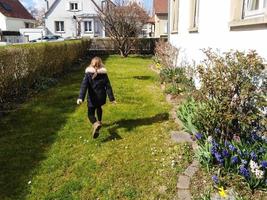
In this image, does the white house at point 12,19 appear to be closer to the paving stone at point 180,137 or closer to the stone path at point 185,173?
the paving stone at point 180,137

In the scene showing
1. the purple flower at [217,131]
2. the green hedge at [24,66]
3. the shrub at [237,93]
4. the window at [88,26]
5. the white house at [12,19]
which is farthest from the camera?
the window at [88,26]

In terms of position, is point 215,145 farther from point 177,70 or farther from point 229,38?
point 177,70

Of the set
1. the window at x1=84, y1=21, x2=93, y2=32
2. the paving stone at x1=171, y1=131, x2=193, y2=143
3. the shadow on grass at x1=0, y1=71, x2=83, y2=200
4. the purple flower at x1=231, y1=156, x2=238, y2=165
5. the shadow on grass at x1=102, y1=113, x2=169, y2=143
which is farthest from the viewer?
the window at x1=84, y1=21, x2=93, y2=32

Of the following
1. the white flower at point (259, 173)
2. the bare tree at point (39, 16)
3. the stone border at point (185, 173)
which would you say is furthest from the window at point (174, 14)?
the bare tree at point (39, 16)

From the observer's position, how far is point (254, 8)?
5258mm

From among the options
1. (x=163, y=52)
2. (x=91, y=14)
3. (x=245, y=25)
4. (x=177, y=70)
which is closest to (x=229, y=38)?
(x=245, y=25)

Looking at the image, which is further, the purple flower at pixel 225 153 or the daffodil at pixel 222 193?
the purple flower at pixel 225 153

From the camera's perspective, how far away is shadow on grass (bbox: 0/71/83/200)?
430 centimetres

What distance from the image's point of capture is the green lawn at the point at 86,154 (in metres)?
4.07

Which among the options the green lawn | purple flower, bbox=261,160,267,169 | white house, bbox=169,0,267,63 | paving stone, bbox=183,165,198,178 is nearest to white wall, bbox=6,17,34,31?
white house, bbox=169,0,267,63

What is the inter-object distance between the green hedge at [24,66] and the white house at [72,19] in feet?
120

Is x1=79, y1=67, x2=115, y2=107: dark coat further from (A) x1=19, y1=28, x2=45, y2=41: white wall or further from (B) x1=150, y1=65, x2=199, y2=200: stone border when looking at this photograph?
(A) x1=19, y1=28, x2=45, y2=41: white wall

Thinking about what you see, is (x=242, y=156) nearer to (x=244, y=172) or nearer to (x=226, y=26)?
(x=244, y=172)

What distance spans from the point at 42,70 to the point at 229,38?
704 cm
